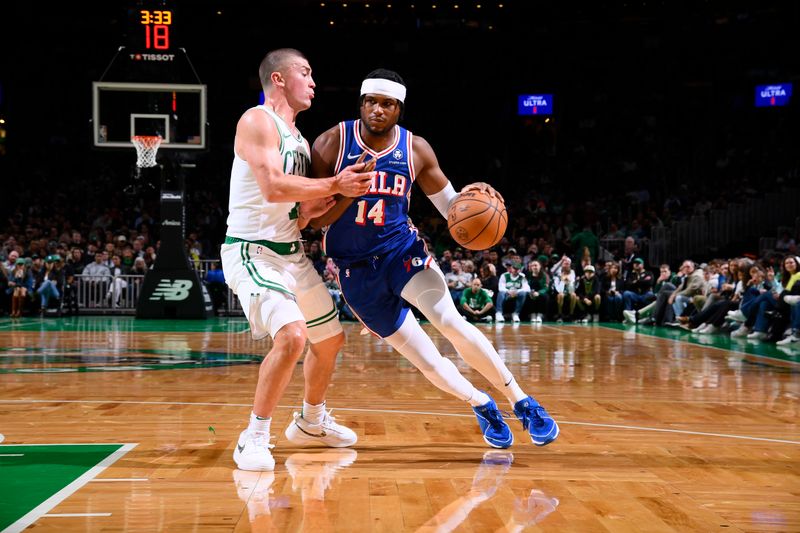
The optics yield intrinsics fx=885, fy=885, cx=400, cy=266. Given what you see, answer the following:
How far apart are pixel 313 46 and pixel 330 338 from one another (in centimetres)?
2426

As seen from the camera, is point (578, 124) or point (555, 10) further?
point (578, 124)

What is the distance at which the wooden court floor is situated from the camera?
338 centimetres

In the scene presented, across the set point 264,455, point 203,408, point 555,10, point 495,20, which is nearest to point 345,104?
point 495,20

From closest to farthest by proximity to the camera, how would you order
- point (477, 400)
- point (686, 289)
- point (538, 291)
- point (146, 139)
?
point (477, 400)
point (146, 139)
point (686, 289)
point (538, 291)

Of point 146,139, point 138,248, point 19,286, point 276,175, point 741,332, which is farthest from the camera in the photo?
point 138,248

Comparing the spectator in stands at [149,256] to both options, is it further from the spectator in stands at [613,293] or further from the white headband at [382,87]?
the white headband at [382,87]

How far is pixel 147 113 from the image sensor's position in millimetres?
16250

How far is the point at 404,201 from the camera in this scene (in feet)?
16.4

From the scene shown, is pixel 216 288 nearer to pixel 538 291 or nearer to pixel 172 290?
pixel 172 290

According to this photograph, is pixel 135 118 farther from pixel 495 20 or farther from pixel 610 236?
pixel 495 20

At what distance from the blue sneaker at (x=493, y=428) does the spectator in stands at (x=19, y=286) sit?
53.1 ft

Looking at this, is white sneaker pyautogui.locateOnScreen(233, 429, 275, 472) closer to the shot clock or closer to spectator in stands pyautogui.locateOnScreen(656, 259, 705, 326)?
the shot clock

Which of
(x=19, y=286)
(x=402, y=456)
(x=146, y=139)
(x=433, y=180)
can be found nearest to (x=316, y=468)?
(x=402, y=456)

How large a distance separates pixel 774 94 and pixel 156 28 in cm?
2097
